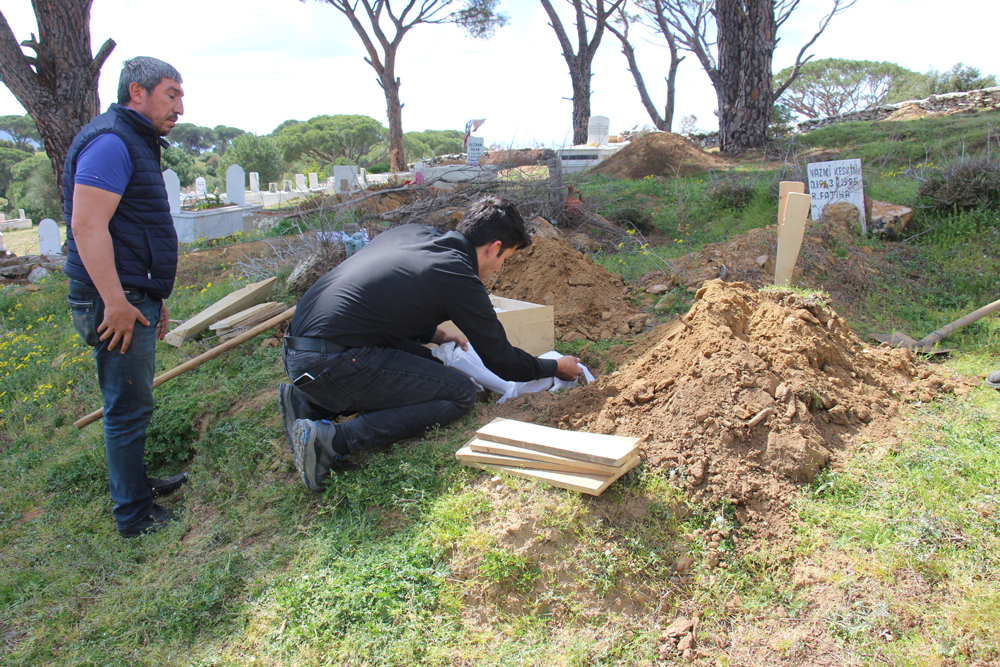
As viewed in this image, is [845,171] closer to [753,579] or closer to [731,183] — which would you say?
[731,183]

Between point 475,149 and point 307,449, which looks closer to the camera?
point 307,449

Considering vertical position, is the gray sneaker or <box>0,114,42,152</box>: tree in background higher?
<box>0,114,42,152</box>: tree in background

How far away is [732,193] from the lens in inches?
294

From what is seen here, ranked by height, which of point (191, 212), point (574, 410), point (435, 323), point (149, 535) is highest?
point (191, 212)

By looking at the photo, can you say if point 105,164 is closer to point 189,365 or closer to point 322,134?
point 189,365

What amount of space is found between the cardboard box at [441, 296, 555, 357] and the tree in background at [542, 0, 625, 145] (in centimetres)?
1560

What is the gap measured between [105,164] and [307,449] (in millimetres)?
1513

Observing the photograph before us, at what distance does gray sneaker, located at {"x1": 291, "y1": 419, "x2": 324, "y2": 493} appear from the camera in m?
2.80

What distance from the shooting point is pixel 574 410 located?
3027 millimetres

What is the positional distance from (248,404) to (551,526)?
8.27 feet

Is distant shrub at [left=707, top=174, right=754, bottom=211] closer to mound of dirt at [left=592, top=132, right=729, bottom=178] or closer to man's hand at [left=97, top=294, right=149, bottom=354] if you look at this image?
mound of dirt at [left=592, top=132, right=729, bottom=178]

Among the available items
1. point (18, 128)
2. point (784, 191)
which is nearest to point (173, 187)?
point (784, 191)

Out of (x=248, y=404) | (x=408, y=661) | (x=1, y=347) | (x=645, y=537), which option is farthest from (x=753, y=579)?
(x=1, y=347)

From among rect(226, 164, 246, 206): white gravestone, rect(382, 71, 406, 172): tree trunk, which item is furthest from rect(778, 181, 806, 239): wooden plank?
rect(382, 71, 406, 172): tree trunk
